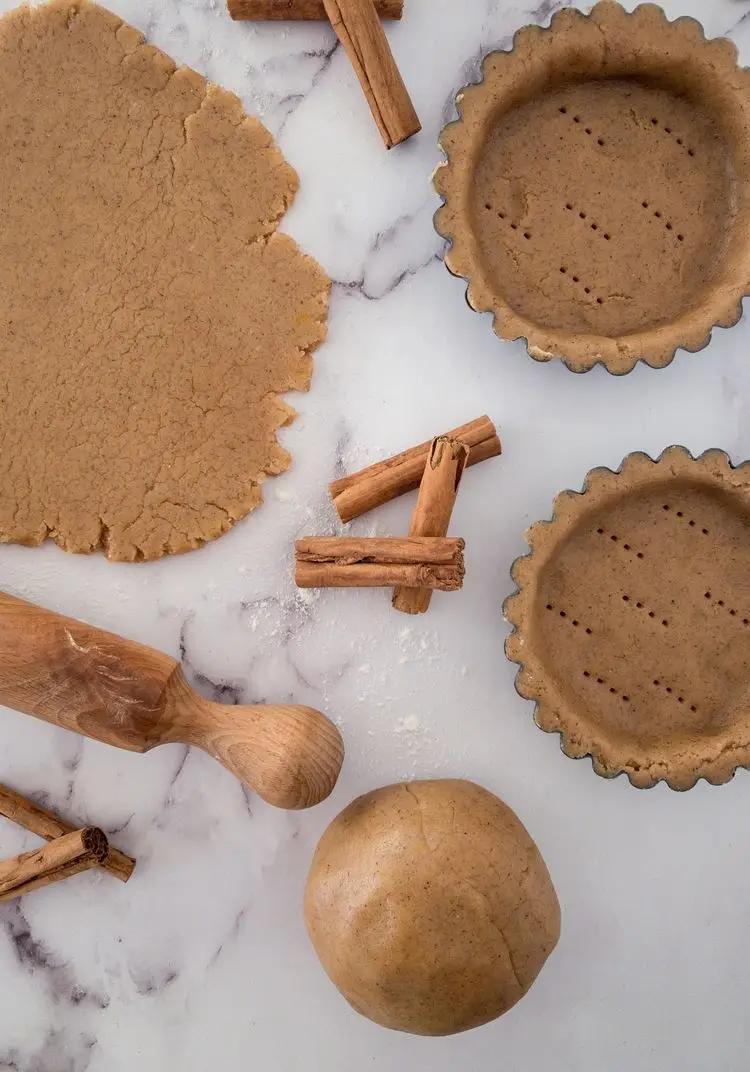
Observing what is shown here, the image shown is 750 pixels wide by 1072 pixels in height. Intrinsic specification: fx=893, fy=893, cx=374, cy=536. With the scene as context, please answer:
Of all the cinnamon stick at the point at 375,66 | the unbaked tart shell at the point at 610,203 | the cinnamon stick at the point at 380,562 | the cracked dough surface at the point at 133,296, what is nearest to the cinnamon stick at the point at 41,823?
the cracked dough surface at the point at 133,296

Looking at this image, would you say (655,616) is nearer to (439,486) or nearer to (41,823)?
(439,486)

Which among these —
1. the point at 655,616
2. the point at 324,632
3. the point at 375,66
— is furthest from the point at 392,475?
the point at 375,66

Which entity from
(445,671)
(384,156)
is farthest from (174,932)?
(384,156)

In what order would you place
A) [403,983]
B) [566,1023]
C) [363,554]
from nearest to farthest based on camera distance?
1. [403,983]
2. [363,554]
3. [566,1023]

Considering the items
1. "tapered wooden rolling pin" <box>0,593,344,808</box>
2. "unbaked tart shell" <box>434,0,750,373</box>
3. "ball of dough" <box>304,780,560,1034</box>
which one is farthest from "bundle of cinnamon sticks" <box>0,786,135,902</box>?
"unbaked tart shell" <box>434,0,750,373</box>

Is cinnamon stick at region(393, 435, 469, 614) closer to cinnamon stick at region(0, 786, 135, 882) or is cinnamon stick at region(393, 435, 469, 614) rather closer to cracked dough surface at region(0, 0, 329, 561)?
cracked dough surface at region(0, 0, 329, 561)

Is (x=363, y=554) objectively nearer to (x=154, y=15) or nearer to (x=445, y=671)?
(x=445, y=671)

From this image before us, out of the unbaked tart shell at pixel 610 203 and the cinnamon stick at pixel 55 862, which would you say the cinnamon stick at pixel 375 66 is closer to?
the unbaked tart shell at pixel 610 203
